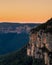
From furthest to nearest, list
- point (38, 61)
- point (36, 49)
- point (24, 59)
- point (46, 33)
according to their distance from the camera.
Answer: point (24, 59) → point (36, 49) → point (38, 61) → point (46, 33)

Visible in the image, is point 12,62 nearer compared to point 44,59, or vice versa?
point 44,59

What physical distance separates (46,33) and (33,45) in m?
21.3

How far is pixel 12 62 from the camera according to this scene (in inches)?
4441

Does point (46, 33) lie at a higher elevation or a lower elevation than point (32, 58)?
higher

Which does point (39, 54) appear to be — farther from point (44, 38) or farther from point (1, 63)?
point (1, 63)

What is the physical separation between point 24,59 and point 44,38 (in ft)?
65.4

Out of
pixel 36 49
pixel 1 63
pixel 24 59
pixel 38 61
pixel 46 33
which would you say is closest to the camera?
pixel 46 33

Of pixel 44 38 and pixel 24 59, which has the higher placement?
pixel 44 38

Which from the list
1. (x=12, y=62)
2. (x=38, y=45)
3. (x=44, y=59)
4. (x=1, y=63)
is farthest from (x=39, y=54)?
(x=1, y=63)

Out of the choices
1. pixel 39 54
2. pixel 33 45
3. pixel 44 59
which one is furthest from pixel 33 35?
pixel 44 59

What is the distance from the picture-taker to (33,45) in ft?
350

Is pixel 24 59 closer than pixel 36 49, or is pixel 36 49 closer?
pixel 36 49

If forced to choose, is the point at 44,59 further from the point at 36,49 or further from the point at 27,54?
the point at 27,54

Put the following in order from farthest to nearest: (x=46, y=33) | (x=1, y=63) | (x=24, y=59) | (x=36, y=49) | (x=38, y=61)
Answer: (x=1, y=63) < (x=24, y=59) < (x=36, y=49) < (x=38, y=61) < (x=46, y=33)
